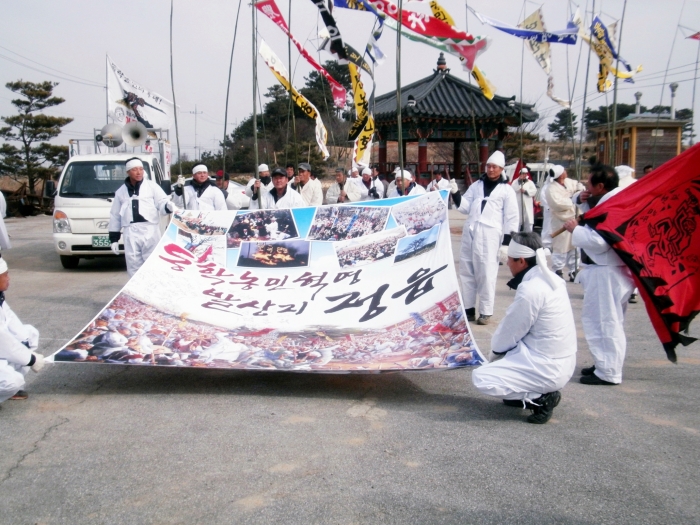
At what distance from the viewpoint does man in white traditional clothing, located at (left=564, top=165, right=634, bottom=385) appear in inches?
194

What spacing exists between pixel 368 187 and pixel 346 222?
764 centimetres

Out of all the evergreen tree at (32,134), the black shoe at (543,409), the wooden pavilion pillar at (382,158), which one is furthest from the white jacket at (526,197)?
the evergreen tree at (32,134)

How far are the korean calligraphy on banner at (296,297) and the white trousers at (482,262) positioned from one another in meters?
0.93

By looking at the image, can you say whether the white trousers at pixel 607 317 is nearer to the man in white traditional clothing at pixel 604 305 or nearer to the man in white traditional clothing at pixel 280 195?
the man in white traditional clothing at pixel 604 305

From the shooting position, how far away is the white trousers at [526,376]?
4.07 m

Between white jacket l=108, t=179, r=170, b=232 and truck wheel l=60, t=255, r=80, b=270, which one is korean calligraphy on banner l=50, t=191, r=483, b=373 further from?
truck wheel l=60, t=255, r=80, b=270

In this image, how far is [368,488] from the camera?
10.7 feet

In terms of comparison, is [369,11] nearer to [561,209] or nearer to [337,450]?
[561,209]

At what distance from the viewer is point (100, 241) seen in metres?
10.5

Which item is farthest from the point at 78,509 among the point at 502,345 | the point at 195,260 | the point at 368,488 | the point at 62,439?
the point at 195,260

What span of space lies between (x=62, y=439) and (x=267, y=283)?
2242mm

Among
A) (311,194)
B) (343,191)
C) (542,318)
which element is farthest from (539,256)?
(343,191)

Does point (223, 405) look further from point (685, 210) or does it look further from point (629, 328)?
point (629, 328)

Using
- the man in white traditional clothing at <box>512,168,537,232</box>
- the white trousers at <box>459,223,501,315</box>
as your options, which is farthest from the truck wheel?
the man in white traditional clothing at <box>512,168,537,232</box>
